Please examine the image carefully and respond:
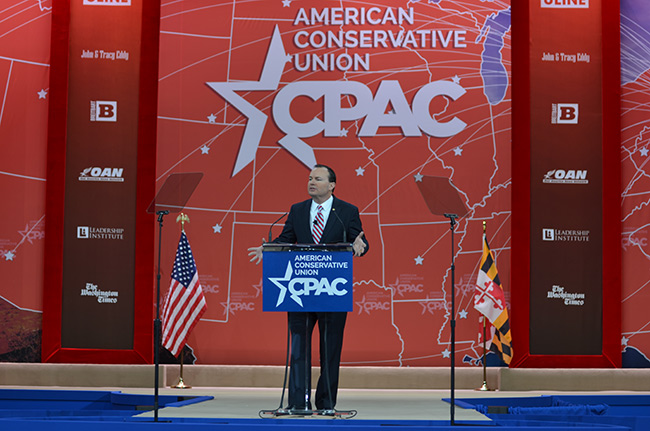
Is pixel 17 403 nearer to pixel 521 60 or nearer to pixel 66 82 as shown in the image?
pixel 66 82

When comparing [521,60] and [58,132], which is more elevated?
[521,60]

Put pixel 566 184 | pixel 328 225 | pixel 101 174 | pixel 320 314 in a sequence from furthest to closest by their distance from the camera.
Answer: pixel 101 174
pixel 566 184
pixel 328 225
pixel 320 314

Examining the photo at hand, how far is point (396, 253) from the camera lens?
8094 millimetres

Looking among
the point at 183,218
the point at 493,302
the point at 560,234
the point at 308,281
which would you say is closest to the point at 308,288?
the point at 308,281

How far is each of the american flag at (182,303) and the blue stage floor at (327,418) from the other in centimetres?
49

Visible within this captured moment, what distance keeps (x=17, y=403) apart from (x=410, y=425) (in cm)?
385

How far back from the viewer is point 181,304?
25.2 ft

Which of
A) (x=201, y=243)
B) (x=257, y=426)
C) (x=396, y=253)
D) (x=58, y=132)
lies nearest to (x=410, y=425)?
(x=257, y=426)

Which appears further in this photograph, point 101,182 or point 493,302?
point 101,182

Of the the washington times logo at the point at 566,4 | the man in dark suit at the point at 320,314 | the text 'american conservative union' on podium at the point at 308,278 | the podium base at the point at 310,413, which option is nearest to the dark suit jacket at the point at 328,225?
the man in dark suit at the point at 320,314

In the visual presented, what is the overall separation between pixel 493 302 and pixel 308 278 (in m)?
3.15

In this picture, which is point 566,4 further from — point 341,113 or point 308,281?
point 308,281

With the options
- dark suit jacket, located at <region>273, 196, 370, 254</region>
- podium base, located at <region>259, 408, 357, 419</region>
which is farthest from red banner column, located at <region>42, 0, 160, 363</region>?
podium base, located at <region>259, 408, 357, 419</region>

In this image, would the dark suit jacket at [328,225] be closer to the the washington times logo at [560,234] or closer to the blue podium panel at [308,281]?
the blue podium panel at [308,281]
